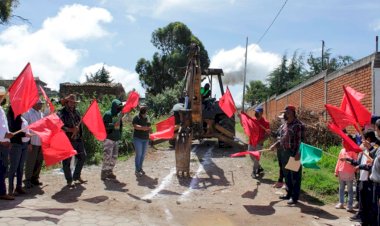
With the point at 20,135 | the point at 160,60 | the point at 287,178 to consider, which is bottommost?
the point at 287,178

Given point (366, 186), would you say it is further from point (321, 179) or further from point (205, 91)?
point (205, 91)

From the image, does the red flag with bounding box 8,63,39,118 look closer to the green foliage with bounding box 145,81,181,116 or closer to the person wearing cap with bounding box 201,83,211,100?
the person wearing cap with bounding box 201,83,211,100

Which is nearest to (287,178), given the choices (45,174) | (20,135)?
(20,135)

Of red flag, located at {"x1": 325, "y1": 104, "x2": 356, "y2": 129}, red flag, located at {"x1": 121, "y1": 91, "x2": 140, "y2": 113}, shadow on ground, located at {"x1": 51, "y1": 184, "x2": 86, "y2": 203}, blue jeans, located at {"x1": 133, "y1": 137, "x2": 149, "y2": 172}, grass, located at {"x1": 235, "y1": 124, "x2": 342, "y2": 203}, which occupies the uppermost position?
red flag, located at {"x1": 121, "y1": 91, "x2": 140, "y2": 113}

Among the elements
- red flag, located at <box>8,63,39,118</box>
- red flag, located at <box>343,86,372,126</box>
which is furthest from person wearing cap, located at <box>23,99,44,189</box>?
red flag, located at <box>343,86,372,126</box>

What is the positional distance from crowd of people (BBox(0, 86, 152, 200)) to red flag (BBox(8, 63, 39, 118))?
17 centimetres

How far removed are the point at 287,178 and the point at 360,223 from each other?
1.71 m

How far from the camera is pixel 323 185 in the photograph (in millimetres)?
8094

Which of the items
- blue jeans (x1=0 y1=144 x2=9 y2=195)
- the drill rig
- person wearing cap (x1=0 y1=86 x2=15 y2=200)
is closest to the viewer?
person wearing cap (x1=0 y1=86 x2=15 y2=200)

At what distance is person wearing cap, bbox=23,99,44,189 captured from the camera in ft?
25.1

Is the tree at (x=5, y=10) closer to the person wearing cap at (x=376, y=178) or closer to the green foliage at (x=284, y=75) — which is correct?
the person wearing cap at (x=376, y=178)

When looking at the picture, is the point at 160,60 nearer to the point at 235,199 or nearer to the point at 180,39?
the point at 180,39

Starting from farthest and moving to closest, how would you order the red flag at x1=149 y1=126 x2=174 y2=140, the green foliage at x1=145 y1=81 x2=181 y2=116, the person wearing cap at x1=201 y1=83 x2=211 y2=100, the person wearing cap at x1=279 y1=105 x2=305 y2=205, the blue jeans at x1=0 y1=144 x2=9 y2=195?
the green foliage at x1=145 y1=81 x2=181 y2=116 < the person wearing cap at x1=201 y1=83 x2=211 y2=100 < the red flag at x1=149 y1=126 x2=174 y2=140 < the person wearing cap at x1=279 y1=105 x2=305 y2=205 < the blue jeans at x1=0 y1=144 x2=9 y2=195

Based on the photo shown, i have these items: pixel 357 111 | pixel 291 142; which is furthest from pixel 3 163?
pixel 357 111
